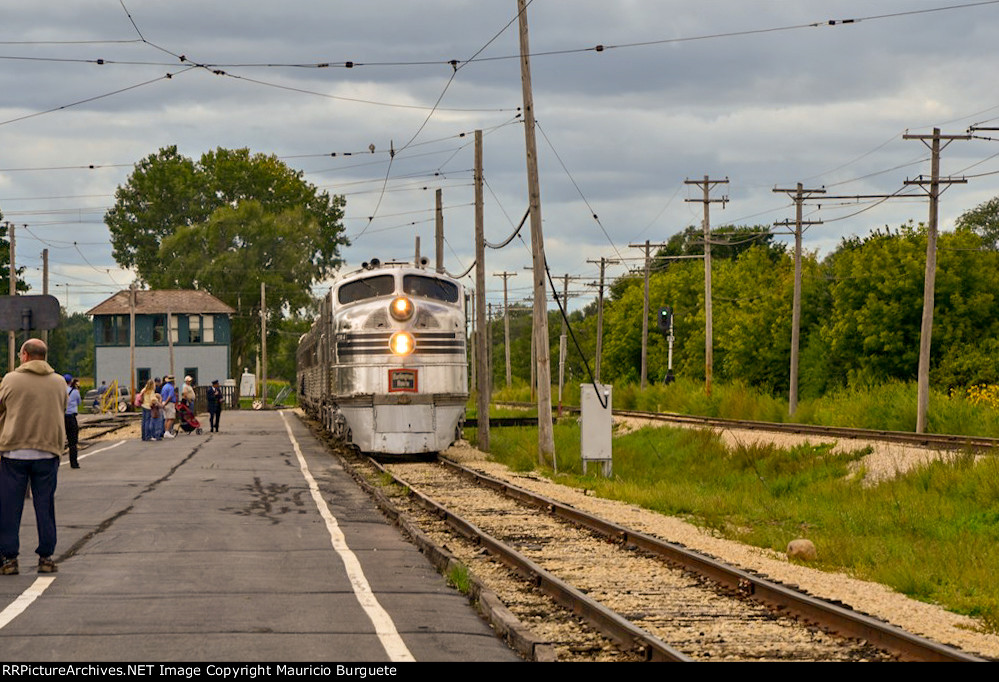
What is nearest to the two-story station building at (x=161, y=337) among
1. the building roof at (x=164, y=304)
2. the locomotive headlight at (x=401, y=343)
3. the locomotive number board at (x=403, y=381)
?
the building roof at (x=164, y=304)

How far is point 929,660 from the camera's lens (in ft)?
26.9

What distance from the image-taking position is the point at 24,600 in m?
10.0

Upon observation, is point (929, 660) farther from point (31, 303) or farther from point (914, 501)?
point (31, 303)

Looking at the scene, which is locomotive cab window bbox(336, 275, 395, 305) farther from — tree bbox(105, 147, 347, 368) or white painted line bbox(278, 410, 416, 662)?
tree bbox(105, 147, 347, 368)

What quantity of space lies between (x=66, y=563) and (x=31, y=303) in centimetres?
1432

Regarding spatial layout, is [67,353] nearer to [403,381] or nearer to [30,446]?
[403,381]

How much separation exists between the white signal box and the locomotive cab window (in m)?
5.15

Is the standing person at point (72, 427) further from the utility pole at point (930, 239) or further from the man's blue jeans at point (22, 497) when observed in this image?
the utility pole at point (930, 239)

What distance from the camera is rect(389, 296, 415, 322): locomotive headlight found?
28250 millimetres

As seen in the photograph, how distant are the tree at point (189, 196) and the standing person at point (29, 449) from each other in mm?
88480

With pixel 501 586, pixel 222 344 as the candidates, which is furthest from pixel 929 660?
pixel 222 344

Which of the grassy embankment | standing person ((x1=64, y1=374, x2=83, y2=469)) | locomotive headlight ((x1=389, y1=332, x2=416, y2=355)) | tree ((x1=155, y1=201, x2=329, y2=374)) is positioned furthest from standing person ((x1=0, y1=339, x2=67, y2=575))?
tree ((x1=155, y1=201, x2=329, y2=374))

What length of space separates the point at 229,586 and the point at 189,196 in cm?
9301

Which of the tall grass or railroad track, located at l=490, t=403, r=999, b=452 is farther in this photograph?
railroad track, located at l=490, t=403, r=999, b=452
